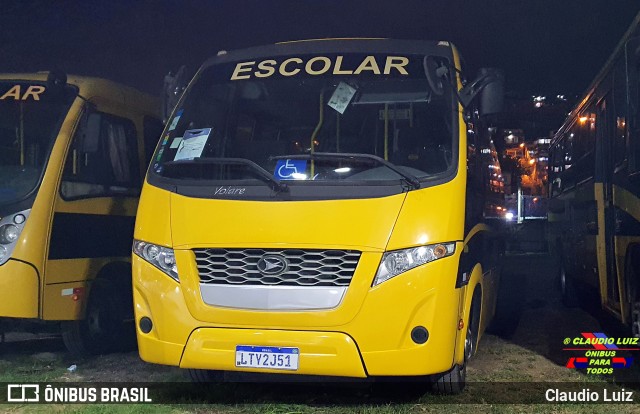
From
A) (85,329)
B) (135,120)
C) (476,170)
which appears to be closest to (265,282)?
(476,170)

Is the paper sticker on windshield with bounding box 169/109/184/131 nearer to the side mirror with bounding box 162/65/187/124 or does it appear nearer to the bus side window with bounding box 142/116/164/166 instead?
the side mirror with bounding box 162/65/187/124

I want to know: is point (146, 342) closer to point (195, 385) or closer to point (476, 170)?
point (195, 385)

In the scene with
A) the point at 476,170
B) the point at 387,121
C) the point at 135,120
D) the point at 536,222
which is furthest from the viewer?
the point at 536,222

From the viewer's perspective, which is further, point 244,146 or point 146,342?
point 244,146

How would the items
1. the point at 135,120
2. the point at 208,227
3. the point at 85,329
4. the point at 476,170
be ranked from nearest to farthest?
the point at 208,227
the point at 476,170
the point at 85,329
the point at 135,120

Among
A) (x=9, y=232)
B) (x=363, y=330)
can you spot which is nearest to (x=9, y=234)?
(x=9, y=232)

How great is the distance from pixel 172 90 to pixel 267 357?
2840mm

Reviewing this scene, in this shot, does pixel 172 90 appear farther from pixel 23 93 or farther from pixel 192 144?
pixel 23 93

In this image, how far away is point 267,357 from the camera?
4.91 metres

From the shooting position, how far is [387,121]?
18.6 ft

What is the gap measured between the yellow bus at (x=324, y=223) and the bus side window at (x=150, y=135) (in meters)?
2.30

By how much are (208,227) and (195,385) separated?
1.59 metres

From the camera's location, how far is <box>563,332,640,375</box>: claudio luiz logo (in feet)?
22.0

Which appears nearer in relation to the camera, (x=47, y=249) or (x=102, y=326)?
(x=47, y=249)
